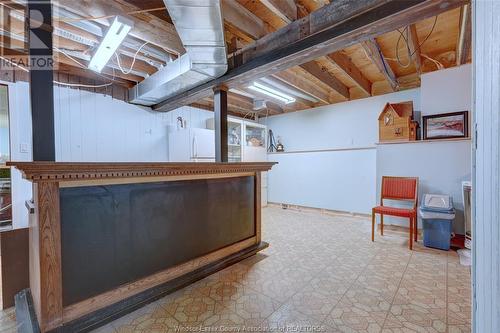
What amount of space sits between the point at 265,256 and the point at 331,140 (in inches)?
126

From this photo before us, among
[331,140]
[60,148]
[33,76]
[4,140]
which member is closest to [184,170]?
[33,76]

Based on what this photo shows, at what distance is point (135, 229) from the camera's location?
1.69 metres

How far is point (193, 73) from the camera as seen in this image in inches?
99.3

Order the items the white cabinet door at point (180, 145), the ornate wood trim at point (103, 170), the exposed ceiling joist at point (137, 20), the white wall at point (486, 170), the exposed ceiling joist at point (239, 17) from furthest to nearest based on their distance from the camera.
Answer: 1. the white cabinet door at point (180, 145)
2. the exposed ceiling joist at point (239, 17)
3. the exposed ceiling joist at point (137, 20)
4. the ornate wood trim at point (103, 170)
5. the white wall at point (486, 170)

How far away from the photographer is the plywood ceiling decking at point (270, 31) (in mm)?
2035

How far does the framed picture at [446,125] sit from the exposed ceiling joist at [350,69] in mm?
1161

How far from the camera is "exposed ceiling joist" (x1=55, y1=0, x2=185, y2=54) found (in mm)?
1842

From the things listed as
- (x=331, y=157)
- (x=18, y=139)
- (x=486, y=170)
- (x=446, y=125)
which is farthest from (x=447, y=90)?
(x=18, y=139)

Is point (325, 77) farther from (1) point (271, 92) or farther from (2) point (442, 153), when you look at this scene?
(2) point (442, 153)

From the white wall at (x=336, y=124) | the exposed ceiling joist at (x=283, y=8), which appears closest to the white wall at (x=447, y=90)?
the white wall at (x=336, y=124)

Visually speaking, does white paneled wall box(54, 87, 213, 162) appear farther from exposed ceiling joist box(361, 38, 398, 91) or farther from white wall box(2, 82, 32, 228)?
exposed ceiling joist box(361, 38, 398, 91)

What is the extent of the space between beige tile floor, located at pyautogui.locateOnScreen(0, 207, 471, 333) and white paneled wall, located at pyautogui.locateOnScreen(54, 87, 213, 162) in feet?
7.80

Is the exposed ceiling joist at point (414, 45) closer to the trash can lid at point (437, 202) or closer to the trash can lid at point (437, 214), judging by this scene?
the trash can lid at point (437, 202)

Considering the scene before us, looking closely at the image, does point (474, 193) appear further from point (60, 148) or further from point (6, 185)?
point (6, 185)
